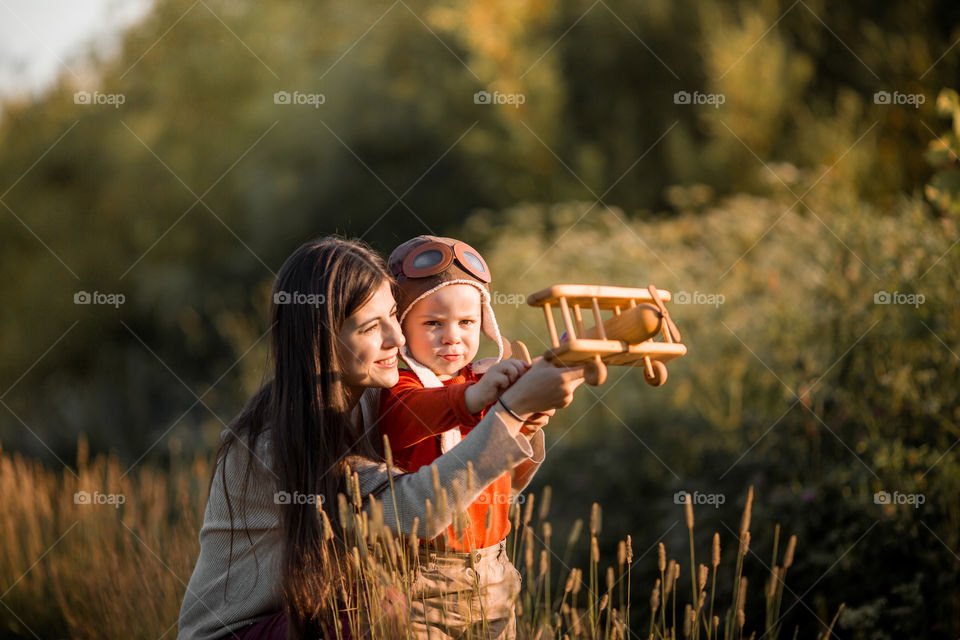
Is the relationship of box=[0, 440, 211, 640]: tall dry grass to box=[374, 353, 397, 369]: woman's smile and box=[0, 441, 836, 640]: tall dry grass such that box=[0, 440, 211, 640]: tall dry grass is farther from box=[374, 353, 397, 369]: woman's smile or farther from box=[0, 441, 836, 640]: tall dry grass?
box=[374, 353, 397, 369]: woman's smile

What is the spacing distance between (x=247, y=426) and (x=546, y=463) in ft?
12.0

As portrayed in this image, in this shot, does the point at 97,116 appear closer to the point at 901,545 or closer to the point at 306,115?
the point at 306,115

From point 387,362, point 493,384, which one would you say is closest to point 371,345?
point 387,362

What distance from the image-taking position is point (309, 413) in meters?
2.63

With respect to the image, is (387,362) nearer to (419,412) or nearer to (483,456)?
(419,412)

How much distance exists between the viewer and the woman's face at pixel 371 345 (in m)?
2.68

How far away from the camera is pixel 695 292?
6.63m

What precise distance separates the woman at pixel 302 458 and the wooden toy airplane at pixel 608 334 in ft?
1.09

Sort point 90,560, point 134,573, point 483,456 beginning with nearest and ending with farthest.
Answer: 1. point 483,456
2. point 134,573
3. point 90,560

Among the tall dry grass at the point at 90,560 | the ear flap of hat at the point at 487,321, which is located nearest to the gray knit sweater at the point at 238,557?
the ear flap of hat at the point at 487,321

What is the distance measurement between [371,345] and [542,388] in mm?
627

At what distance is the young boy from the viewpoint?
103 inches

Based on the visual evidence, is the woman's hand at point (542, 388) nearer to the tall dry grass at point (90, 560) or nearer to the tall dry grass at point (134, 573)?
the tall dry grass at point (134, 573)

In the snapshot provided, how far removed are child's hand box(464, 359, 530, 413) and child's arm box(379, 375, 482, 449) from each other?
2cm
